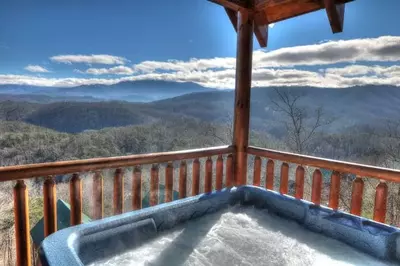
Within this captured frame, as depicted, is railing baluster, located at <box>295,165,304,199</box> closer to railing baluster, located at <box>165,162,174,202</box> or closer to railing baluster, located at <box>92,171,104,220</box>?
railing baluster, located at <box>165,162,174,202</box>

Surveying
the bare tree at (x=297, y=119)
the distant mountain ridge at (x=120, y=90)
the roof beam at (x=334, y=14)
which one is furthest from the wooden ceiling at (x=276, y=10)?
the distant mountain ridge at (x=120, y=90)

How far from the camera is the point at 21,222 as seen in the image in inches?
67.2

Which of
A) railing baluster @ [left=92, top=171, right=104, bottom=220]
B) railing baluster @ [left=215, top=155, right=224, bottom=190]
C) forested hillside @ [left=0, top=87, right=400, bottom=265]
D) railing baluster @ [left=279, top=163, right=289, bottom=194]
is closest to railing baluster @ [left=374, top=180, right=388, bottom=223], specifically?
railing baluster @ [left=279, top=163, right=289, bottom=194]

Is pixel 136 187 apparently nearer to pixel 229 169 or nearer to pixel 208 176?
pixel 208 176

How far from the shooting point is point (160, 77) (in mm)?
16156

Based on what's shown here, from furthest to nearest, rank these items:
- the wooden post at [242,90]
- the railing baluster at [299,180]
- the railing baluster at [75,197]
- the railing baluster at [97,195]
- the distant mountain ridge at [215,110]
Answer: the distant mountain ridge at [215,110] < the wooden post at [242,90] < the railing baluster at [299,180] < the railing baluster at [97,195] < the railing baluster at [75,197]

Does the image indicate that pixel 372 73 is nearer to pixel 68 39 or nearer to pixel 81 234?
pixel 81 234

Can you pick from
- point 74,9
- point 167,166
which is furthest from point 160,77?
point 167,166

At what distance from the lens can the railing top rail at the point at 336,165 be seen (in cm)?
195

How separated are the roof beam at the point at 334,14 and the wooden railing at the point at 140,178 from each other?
1.15m

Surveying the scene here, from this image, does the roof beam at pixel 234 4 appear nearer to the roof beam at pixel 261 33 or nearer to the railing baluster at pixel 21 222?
the roof beam at pixel 261 33

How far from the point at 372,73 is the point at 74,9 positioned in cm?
908

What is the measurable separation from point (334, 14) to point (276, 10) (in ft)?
2.14

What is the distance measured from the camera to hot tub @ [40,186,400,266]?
165cm
